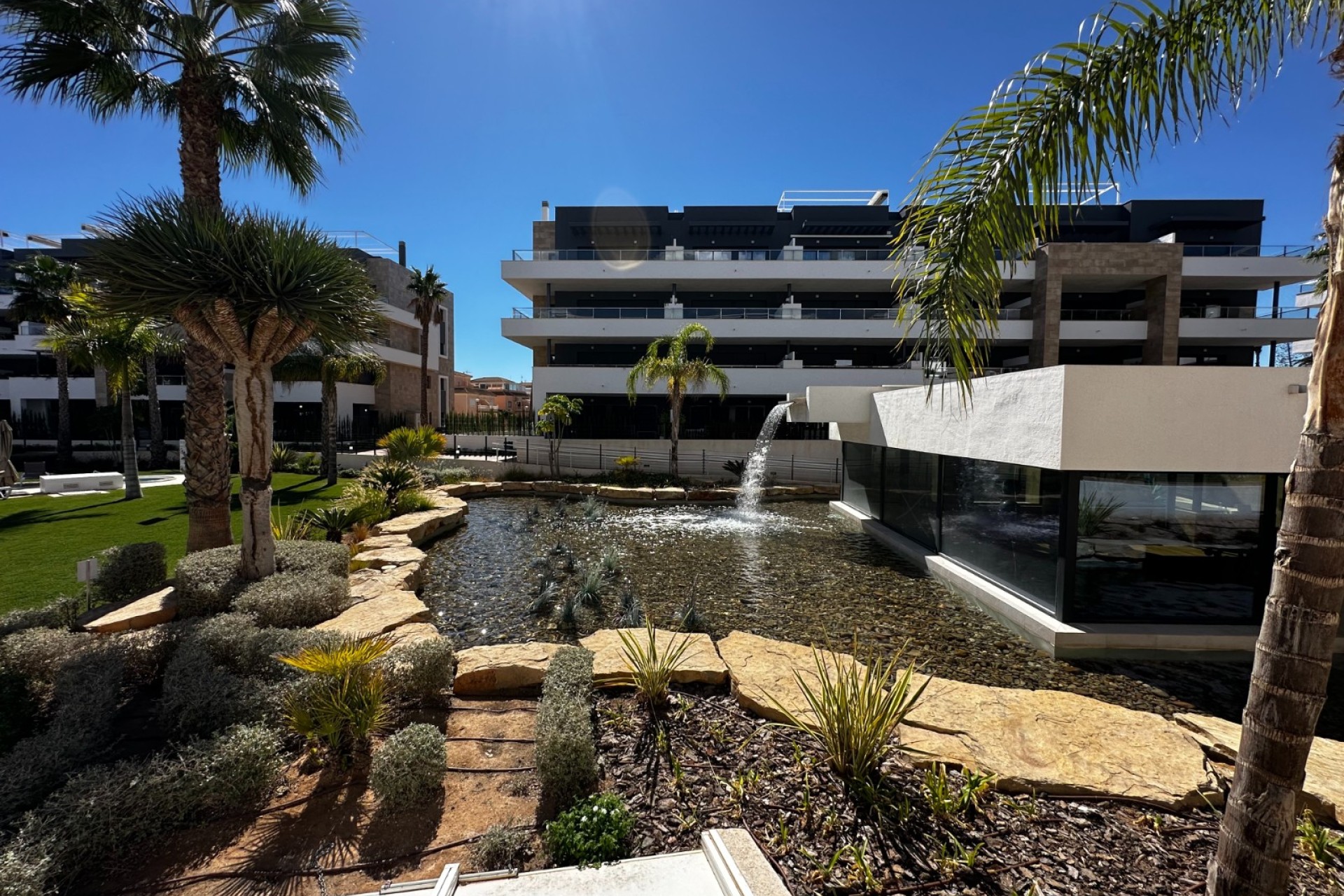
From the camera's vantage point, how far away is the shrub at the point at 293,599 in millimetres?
5598

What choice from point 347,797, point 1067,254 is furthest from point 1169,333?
point 347,797

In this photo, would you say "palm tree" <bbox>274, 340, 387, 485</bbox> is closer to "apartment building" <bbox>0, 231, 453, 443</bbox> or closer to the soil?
"apartment building" <bbox>0, 231, 453, 443</bbox>

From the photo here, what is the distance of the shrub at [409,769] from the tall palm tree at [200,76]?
6635 millimetres

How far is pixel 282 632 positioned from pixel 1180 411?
32.7 ft

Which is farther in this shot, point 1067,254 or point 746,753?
point 1067,254

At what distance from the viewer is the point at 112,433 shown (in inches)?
1070

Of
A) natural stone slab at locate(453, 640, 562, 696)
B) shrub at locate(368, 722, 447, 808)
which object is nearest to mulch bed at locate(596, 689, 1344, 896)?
shrub at locate(368, 722, 447, 808)

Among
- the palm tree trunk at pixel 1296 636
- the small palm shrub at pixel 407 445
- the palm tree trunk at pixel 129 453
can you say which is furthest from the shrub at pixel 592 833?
the palm tree trunk at pixel 129 453

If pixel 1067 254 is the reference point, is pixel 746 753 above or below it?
below

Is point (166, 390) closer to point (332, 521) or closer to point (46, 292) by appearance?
point (46, 292)

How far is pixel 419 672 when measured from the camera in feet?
14.1

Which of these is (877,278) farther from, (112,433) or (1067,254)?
(112,433)

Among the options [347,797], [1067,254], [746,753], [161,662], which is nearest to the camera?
[347,797]

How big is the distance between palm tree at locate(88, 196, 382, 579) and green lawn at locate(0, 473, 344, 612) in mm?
2865
